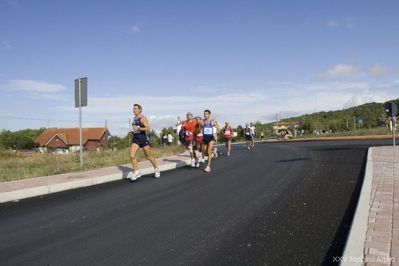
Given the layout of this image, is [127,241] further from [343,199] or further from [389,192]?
[389,192]

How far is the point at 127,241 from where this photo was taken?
502 cm

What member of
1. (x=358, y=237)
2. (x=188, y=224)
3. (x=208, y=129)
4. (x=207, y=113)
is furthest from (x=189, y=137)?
(x=358, y=237)

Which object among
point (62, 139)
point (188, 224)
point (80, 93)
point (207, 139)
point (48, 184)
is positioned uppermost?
point (80, 93)

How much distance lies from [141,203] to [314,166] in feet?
20.5

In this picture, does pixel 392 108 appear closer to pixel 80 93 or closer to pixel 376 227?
pixel 80 93

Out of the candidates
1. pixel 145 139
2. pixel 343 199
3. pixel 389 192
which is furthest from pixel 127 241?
pixel 145 139

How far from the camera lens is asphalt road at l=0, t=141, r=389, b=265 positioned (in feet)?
14.7

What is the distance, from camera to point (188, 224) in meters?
5.77

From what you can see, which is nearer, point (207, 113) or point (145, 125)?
point (145, 125)

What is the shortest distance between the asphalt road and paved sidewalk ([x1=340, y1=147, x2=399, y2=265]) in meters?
0.24

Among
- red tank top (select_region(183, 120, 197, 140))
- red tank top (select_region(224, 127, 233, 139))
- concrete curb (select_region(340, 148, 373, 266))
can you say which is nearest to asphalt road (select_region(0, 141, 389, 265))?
concrete curb (select_region(340, 148, 373, 266))

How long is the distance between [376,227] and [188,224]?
7.62 feet

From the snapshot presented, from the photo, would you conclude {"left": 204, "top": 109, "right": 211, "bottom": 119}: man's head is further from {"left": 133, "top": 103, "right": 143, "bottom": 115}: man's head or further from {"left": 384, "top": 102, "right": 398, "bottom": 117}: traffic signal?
{"left": 384, "top": 102, "right": 398, "bottom": 117}: traffic signal

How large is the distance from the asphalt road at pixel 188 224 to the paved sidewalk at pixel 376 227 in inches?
9.3
